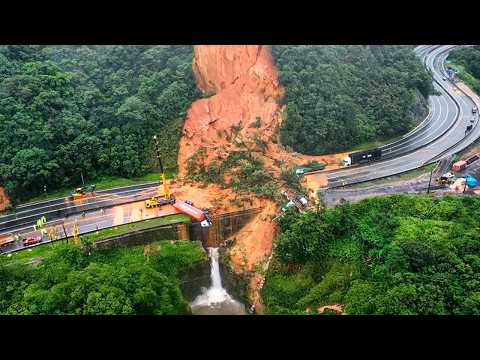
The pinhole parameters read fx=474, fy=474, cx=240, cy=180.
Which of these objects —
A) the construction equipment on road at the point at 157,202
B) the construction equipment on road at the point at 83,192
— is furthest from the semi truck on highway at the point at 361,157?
the construction equipment on road at the point at 83,192

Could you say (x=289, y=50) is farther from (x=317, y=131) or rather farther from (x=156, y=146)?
(x=156, y=146)

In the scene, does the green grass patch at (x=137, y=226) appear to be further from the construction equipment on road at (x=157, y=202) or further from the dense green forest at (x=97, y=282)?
the construction equipment on road at (x=157, y=202)

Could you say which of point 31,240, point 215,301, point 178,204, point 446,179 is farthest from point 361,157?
point 31,240

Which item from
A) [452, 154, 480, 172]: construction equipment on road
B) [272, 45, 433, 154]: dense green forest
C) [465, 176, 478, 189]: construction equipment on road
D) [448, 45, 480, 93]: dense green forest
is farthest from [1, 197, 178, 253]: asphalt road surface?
[448, 45, 480, 93]: dense green forest

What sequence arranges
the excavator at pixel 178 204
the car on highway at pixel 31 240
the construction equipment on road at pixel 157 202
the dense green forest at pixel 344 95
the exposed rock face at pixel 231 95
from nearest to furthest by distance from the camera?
the car on highway at pixel 31 240 → the excavator at pixel 178 204 → the construction equipment on road at pixel 157 202 → the dense green forest at pixel 344 95 → the exposed rock face at pixel 231 95

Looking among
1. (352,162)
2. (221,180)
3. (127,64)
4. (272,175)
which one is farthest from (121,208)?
(352,162)

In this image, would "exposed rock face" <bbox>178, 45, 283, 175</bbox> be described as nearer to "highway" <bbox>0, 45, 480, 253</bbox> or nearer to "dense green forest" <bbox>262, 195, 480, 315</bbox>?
"highway" <bbox>0, 45, 480, 253</bbox>
